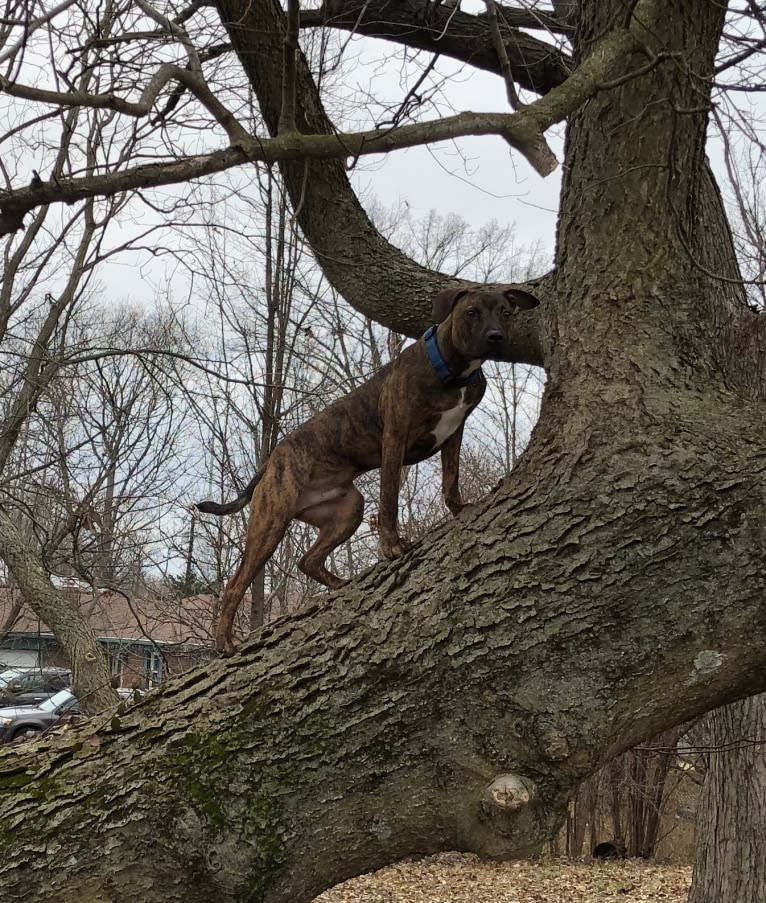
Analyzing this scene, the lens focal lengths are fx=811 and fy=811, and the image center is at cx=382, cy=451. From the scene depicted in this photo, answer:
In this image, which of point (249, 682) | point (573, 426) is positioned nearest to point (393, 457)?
point (573, 426)

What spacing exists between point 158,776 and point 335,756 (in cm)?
57

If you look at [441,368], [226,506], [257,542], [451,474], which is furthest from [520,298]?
[226,506]

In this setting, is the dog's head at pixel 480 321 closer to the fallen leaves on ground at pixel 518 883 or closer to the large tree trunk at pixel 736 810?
the large tree trunk at pixel 736 810

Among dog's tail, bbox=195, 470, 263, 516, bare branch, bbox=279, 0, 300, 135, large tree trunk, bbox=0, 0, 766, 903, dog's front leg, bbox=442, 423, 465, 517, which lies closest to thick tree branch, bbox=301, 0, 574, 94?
bare branch, bbox=279, 0, 300, 135

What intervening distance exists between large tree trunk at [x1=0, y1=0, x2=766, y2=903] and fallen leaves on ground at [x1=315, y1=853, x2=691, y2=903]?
774 centimetres

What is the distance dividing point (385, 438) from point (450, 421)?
1.03 ft

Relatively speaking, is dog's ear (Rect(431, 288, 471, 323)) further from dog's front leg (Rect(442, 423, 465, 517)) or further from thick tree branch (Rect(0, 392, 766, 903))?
thick tree branch (Rect(0, 392, 766, 903))

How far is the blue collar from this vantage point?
303 cm

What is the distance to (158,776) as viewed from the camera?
2.55 m

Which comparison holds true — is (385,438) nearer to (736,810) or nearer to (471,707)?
(471,707)

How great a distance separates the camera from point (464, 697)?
8.07 feet

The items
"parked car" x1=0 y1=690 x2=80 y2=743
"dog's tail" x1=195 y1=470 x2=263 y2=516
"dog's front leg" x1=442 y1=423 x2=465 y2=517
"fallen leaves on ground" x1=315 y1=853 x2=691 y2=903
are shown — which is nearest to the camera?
"dog's front leg" x1=442 y1=423 x2=465 y2=517

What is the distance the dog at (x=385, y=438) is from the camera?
9.85ft

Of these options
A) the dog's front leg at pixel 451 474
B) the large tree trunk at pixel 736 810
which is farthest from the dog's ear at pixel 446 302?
the large tree trunk at pixel 736 810
